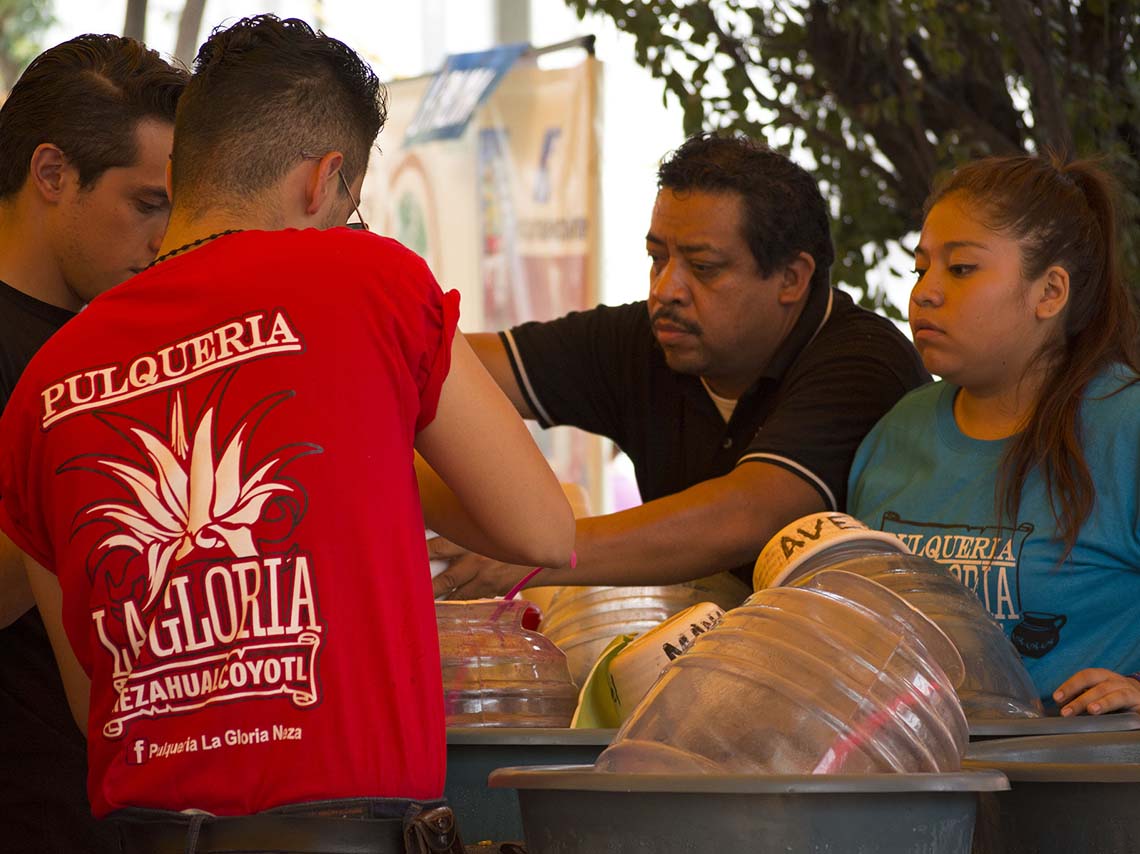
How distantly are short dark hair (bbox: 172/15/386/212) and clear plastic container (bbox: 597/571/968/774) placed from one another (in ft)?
1.75

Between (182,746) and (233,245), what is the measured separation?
1.28ft

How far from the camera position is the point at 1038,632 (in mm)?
1798

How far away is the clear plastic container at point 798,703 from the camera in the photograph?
108 cm

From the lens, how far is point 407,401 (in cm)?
113

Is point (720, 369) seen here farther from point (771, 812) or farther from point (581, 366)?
point (771, 812)

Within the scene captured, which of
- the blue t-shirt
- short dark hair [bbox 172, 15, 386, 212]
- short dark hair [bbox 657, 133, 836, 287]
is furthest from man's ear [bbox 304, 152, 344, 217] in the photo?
short dark hair [bbox 657, 133, 836, 287]

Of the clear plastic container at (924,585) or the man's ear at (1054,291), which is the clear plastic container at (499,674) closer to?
the clear plastic container at (924,585)

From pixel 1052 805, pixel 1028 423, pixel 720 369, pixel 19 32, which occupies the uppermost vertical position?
pixel 19 32

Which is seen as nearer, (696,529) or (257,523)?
(257,523)

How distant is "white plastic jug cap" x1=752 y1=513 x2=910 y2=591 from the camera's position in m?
1.45

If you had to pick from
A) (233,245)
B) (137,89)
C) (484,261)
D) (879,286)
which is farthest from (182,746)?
(484,261)

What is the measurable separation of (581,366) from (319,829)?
161 centimetres

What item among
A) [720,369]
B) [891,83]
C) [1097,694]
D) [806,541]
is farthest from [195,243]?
[891,83]

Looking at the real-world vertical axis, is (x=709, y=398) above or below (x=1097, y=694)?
above
